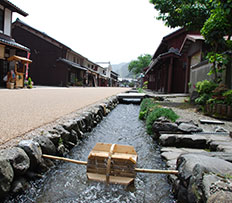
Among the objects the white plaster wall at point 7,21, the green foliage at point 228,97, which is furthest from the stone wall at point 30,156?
the white plaster wall at point 7,21

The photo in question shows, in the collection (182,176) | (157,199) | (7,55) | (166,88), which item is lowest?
(157,199)

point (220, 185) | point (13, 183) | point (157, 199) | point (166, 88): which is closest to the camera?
point (220, 185)

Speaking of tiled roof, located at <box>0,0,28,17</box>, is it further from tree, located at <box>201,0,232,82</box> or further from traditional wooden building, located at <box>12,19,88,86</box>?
tree, located at <box>201,0,232,82</box>

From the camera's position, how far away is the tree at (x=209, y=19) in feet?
17.9

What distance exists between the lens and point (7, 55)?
43.3 feet

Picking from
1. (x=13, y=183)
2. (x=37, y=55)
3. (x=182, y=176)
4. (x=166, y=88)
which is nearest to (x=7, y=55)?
(x=37, y=55)

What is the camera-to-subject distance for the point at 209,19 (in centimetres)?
575

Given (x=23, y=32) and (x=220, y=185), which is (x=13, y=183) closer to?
(x=220, y=185)

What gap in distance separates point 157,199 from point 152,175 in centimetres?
55

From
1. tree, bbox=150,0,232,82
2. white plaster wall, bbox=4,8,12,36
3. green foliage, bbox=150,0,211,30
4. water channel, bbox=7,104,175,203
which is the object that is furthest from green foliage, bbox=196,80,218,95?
white plaster wall, bbox=4,8,12,36

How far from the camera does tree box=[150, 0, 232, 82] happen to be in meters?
5.47

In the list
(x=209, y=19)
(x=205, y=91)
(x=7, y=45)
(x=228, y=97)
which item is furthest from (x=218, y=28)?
(x=7, y=45)

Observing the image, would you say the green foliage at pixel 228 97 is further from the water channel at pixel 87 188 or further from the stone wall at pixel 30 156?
the stone wall at pixel 30 156

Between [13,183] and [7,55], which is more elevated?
[7,55]
